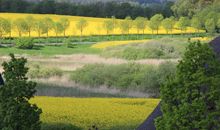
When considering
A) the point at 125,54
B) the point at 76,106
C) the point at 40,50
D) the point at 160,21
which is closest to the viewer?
the point at 76,106

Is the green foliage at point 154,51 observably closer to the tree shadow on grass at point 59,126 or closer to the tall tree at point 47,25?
the tall tree at point 47,25

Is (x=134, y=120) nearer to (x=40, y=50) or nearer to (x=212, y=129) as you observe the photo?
(x=212, y=129)

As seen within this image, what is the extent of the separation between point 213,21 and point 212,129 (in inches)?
1932

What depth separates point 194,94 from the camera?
7.23 meters

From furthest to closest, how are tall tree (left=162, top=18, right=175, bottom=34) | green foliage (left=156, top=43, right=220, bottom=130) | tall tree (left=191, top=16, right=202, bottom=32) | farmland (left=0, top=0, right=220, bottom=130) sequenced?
tall tree (left=162, top=18, right=175, bottom=34) → tall tree (left=191, top=16, right=202, bottom=32) → farmland (left=0, top=0, right=220, bottom=130) → green foliage (left=156, top=43, right=220, bottom=130)

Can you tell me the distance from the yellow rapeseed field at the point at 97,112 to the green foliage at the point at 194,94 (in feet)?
30.7

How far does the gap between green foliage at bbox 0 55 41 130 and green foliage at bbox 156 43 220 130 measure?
7.38 ft

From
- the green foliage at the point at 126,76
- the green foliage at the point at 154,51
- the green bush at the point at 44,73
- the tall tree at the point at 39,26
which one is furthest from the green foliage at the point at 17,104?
the tall tree at the point at 39,26

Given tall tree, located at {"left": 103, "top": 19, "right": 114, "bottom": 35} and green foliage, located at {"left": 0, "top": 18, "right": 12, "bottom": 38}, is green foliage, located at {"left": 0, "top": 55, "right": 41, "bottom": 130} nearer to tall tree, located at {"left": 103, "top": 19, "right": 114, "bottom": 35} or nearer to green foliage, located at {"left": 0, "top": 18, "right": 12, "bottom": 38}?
green foliage, located at {"left": 0, "top": 18, "right": 12, "bottom": 38}

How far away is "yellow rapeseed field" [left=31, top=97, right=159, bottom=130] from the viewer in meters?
17.5

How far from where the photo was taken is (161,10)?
80.1 metres

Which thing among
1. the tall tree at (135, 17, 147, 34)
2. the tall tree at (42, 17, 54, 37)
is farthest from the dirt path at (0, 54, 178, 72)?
the tall tree at (135, 17, 147, 34)

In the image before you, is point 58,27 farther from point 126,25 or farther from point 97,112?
point 97,112

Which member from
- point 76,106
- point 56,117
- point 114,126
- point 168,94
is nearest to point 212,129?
point 168,94
